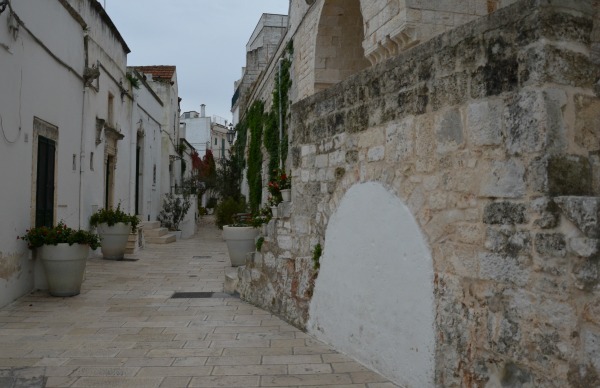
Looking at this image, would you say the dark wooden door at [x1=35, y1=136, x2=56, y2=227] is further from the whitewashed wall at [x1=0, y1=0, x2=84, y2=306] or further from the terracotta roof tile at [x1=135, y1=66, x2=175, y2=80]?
the terracotta roof tile at [x1=135, y1=66, x2=175, y2=80]

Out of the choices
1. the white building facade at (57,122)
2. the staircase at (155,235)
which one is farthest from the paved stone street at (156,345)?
the staircase at (155,235)

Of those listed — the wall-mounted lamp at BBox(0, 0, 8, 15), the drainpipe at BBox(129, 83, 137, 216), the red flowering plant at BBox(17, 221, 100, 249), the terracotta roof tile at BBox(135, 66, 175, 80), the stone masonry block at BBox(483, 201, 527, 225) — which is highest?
the terracotta roof tile at BBox(135, 66, 175, 80)

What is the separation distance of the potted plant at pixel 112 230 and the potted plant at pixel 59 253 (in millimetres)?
3596

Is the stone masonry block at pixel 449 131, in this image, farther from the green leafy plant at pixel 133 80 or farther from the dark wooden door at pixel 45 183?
the green leafy plant at pixel 133 80

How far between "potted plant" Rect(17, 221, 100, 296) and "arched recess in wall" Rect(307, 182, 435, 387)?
3.70m

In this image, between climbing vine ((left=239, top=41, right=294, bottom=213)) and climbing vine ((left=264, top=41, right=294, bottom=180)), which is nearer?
climbing vine ((left=264, top=41, right=294, bottom=180))

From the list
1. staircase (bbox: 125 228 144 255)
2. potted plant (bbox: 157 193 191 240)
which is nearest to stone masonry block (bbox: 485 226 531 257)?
staircase (bbox: 125 228 144 255)

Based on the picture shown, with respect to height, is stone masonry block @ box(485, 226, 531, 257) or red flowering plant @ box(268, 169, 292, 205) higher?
red flowering plant @ box(268, 169, 292, 205)

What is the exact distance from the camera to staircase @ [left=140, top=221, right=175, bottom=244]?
569 inches

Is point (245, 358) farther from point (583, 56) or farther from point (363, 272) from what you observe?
point (583, 56)

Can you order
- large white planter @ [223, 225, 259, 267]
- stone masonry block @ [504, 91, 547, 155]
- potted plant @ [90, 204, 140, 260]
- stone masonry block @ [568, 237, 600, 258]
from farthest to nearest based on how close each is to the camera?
potted plant @ [90, 204, 140, 260]
large white planter @ [223, 225, 259, 267]
stone masonry block @ [504, 91, 547, 155]
stone masonry block @ [568, 237, 600, 258]

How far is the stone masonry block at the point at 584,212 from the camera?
2.12 meters

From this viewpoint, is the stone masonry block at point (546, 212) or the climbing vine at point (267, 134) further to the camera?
the climbing vine at point (267, 134)

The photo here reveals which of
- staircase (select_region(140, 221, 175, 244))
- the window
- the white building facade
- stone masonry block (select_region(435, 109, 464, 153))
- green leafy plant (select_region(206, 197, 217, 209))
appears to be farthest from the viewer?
green leafy plant (select_region(206, 197, 217, 209))
